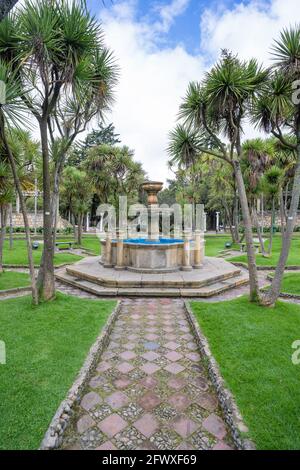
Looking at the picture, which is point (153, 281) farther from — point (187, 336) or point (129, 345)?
point (129, 345)

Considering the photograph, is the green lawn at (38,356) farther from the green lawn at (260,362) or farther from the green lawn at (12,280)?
the green lawn at (260,362)

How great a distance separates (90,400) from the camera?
2910mm

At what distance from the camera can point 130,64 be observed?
706 centimetres

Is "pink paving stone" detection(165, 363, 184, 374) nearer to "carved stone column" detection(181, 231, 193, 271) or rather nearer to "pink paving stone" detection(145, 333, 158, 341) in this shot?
"pink paving stone" detection(145, 333, 158, 341)

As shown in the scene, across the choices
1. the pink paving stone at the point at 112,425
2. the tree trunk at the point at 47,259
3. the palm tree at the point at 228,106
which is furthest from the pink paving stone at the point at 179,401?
the tree trunk at the point at 47,259

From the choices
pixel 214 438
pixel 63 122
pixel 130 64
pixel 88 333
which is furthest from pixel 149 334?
pixel 130 64

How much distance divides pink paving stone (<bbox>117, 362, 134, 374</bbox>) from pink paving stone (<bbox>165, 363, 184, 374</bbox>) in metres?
0.55

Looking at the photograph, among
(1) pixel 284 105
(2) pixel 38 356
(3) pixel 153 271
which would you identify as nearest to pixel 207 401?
(2) pixel 38 356

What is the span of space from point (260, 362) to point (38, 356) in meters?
3.24

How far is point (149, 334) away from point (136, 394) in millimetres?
1631

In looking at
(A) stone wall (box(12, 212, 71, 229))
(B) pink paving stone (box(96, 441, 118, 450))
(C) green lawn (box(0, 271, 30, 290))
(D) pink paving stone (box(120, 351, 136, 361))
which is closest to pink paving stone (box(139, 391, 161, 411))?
(B) pink paving stone (box(96, 441, 118, 450))

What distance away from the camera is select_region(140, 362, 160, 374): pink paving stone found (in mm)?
3497

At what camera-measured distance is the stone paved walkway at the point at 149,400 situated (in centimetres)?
237
